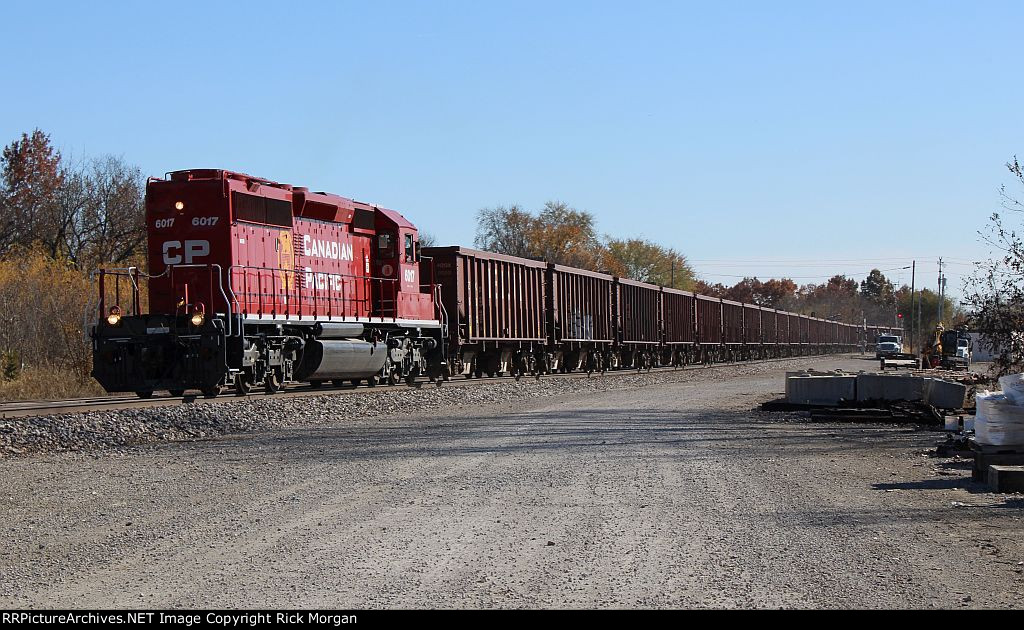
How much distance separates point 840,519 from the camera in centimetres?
755

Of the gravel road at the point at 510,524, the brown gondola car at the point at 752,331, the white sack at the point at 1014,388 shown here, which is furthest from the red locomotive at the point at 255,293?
the brown gondola car at the point at 752,331

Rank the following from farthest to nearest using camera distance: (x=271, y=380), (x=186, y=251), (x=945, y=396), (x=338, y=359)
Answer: (x=338, y=359), (x=271, y=380), (x=186, y=251), (x=945, y=396)

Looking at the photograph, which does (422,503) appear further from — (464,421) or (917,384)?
(917,384)

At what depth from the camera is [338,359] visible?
21.1 metres

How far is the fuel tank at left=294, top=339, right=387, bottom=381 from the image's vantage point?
20.6m

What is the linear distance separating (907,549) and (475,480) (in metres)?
4.20

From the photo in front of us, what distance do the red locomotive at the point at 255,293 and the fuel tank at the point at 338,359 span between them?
0.09 feet

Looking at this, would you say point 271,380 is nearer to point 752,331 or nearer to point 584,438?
point 584,438

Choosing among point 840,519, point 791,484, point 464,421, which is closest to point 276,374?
point 464,421

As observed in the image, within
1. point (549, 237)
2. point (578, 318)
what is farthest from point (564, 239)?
point (578, 318)

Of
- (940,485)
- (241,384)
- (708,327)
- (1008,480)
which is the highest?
(708,327)

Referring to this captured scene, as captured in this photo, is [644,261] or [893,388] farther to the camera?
[644,261]

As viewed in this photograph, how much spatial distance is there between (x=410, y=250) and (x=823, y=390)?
408 inches

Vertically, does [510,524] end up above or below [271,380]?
below
